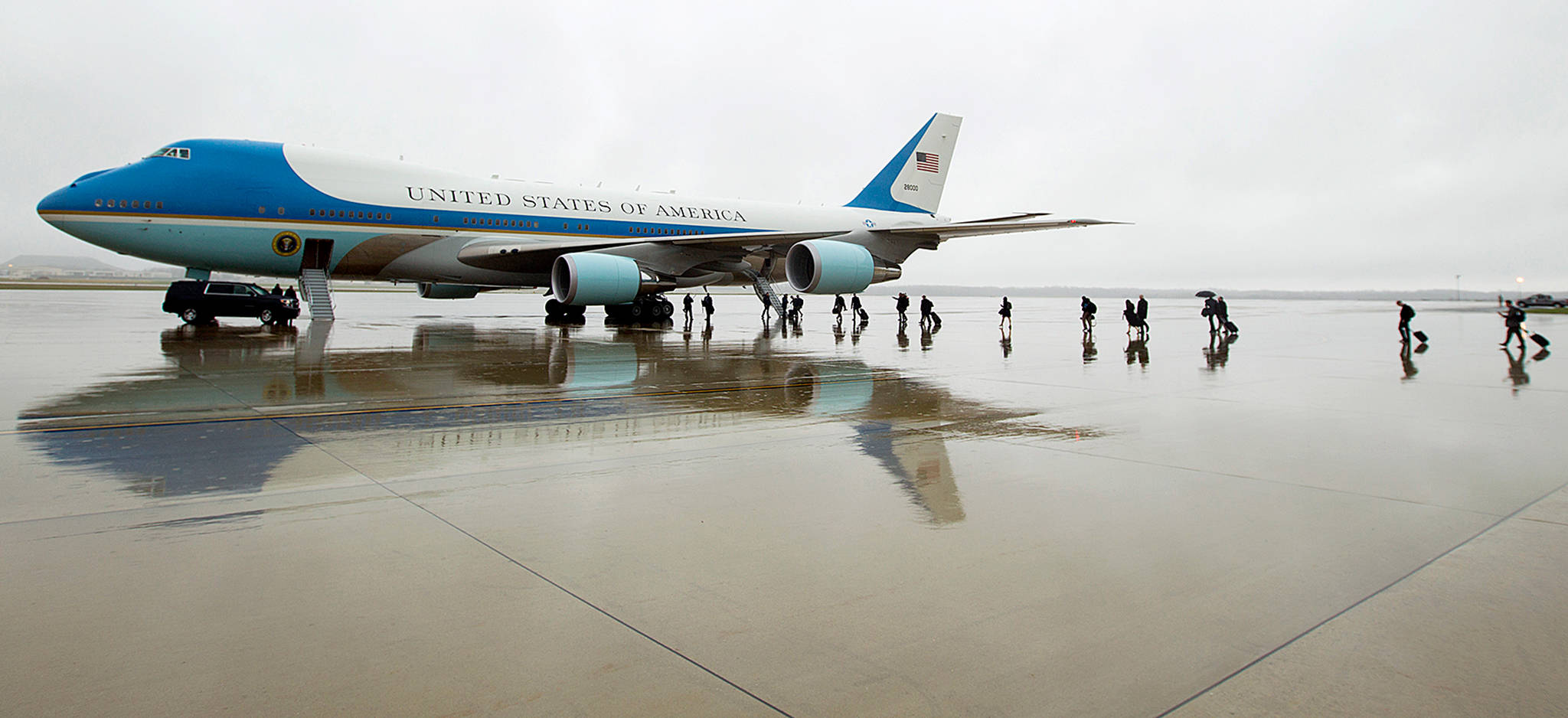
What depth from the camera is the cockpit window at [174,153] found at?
16.6m

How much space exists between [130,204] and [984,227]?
18.2m

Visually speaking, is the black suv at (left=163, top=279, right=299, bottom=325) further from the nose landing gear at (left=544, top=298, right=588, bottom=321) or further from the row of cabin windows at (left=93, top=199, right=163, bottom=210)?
the nose landing gear at (left=544, top=298, right=588, bottom=321)

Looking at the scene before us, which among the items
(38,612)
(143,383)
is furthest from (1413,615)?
(143,383)

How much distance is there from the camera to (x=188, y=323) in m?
21.2

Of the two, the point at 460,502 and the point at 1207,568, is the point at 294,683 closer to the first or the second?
the point at 460,502

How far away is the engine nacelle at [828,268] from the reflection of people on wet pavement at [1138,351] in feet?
19.1

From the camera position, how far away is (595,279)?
18203 millimetres

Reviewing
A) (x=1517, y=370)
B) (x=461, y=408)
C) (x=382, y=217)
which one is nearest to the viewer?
(x=461, y=408)

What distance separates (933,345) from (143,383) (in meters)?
13.2

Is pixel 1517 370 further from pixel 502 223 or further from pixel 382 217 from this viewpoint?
pixel 382 217

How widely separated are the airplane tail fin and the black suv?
1761 cm

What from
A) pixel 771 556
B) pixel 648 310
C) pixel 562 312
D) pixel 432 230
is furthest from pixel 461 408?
pixel 562 312

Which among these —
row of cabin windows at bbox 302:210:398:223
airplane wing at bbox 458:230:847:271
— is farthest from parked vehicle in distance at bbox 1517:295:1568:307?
row of cabin windows at bbox 302:210:398:223

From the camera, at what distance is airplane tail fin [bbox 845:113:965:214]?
1085 inches
